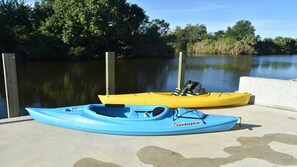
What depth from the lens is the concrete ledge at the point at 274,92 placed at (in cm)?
623

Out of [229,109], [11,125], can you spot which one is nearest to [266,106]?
[229,109]

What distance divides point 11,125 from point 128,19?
29664mm

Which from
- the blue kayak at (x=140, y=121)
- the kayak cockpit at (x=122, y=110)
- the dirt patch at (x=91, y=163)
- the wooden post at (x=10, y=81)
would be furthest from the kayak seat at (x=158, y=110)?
the wooden post at (x=10, y=81)

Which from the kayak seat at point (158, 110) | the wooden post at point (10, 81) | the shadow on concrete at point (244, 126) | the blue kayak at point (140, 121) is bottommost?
the shadow on concrete at point (244, 126)

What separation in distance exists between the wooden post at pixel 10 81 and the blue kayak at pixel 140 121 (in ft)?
2.16

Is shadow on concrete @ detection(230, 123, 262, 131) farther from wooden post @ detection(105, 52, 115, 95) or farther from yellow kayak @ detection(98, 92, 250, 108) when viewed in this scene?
wooden post @ detection(105, 52, 115, 95)

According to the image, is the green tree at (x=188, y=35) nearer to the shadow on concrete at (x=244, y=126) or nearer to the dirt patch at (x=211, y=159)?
the shadow on concrete at (x=244, y=126)

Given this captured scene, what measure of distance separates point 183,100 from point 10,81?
3870 millimetres

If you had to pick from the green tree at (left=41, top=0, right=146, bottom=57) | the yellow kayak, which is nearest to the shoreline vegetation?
the green tree at (left=41, top=0, right=146, bottom=57)

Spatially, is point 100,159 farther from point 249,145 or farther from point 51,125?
point 249,145

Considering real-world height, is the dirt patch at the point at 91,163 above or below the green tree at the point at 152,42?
below

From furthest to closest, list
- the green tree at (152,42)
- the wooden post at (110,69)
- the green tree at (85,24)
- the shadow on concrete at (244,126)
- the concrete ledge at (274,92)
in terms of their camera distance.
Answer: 1. the green tree at (152,42)
2. the green tree at (85,24)
3. the wooden post at (110,69)
4. the concrete ledge at (274,92)
5. the shadow on concrete at (244,126)

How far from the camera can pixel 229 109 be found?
21.3ft

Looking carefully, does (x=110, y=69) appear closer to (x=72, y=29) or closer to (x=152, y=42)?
(x=72, y=29)
